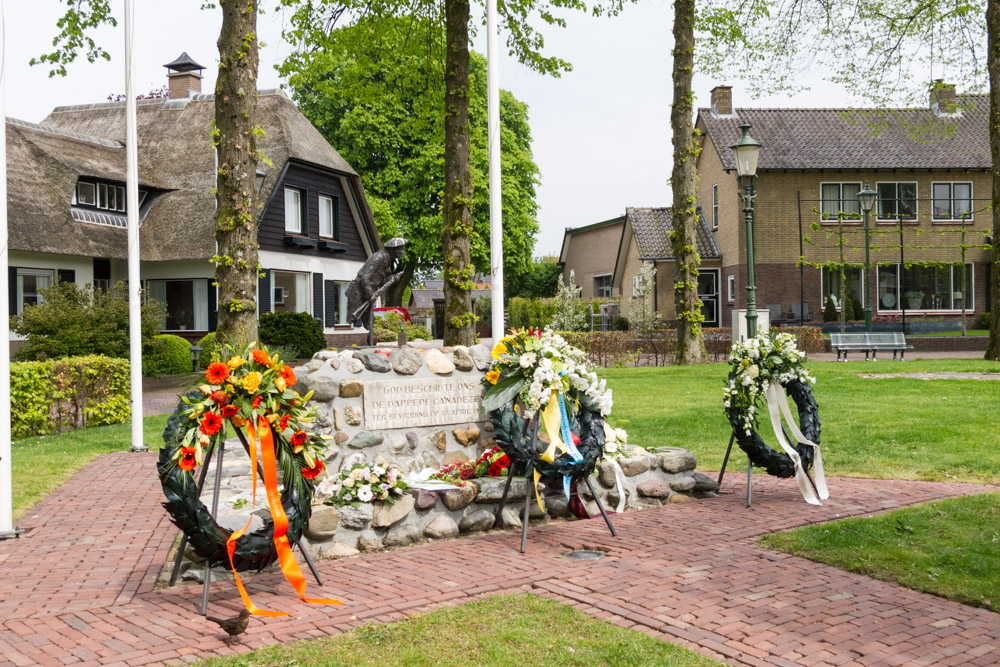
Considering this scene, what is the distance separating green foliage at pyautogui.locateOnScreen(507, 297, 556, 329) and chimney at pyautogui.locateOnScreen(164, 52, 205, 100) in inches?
625

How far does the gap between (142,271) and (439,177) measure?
606 inches

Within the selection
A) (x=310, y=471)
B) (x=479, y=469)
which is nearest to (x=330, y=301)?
(x=479, y=469)

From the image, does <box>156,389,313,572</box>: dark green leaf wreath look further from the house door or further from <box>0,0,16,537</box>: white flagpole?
the house door

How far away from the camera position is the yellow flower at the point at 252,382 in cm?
555

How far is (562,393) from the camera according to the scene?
23.9 ft

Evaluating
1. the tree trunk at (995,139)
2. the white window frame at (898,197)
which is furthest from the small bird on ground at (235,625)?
the white window frame at (898,197)

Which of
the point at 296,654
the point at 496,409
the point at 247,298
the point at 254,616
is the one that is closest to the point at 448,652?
the point at 296,654

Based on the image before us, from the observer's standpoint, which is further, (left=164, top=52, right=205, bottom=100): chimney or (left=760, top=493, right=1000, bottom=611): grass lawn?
(left=164, top=52, right=205, bottom=100): chimney

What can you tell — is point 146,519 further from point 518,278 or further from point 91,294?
point 518,278

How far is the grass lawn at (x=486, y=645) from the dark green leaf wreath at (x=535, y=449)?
1.96 metres

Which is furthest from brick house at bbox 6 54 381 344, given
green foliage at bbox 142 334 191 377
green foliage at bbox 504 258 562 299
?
green foliage at bbox 504 258 562 299

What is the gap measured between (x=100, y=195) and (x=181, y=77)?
28.9 ft

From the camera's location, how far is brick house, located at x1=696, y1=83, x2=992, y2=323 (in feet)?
117

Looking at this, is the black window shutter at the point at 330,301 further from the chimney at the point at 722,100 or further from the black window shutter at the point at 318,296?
the chimney at the point at 722,100
